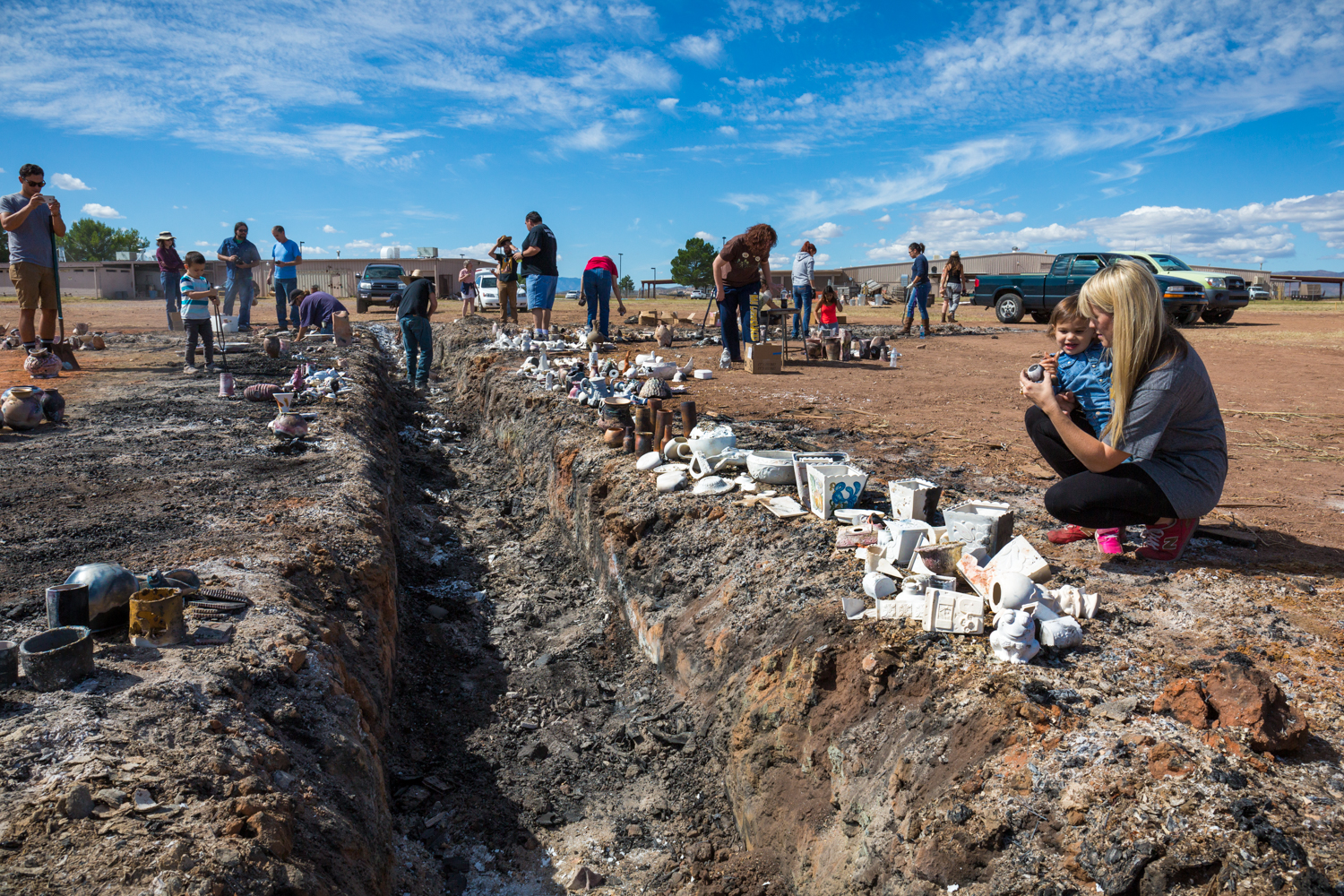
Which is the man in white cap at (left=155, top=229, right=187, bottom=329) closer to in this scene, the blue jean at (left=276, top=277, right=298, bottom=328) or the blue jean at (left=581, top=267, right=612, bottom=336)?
the blue jean at (left=276, top=277, right=298, bottom=328)

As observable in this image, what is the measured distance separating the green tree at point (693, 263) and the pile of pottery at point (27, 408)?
56.2 meters

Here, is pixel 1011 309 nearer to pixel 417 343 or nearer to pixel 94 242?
pixel 417 343

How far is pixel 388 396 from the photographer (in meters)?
10.4

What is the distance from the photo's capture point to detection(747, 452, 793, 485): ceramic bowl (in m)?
4.47

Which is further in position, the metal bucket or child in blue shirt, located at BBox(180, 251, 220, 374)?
child in blue shirt, located at BBox(180, 251, 220, 374)

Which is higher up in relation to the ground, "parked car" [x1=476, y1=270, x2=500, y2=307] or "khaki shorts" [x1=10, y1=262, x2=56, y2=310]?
"parked car" [x1=476, y1=270, x2=500, y2=307]

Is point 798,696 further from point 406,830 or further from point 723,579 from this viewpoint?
point 406,830

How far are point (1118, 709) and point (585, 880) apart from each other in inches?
76.3

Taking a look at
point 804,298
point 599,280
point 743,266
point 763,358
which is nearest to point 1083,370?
point 743,266

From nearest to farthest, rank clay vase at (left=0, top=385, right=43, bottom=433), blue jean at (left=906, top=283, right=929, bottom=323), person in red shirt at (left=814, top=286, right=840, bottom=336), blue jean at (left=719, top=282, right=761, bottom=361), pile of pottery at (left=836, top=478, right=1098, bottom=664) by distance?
pile of pottery at (left=836, top=478, right=1098, bottom=664) < clay vase at (left=0, top=385, right=43, bottom=433) < blue jean at (left=719, top=282, right=761, bottom=361) < person in red shirt at (left=814, top=286, right=840, bottom=336) < blue jean at (left=906, top=283, right=929, bottom=323)

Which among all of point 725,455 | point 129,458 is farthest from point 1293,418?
point 129,458

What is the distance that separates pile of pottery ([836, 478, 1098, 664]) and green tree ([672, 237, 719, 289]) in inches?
2329

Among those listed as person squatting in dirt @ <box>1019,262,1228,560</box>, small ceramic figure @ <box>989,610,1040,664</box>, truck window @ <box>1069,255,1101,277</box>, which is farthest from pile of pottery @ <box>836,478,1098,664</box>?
truck window @ <box>1069,255,1101,277</box>

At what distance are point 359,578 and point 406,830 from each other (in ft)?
4.81
